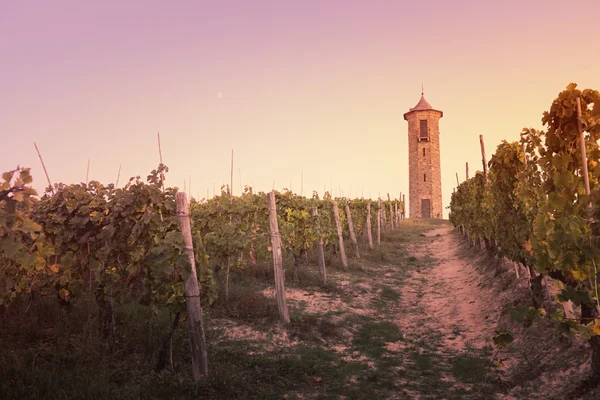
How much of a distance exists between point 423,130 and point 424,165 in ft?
12.6

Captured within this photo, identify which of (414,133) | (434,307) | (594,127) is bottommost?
(434,307)

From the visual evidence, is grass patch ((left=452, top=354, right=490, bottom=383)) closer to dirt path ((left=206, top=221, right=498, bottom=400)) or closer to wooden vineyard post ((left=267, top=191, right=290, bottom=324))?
dirt path ((left=206, top=221, right=498, bottom=400))

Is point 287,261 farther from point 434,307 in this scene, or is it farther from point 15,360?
point 15,360

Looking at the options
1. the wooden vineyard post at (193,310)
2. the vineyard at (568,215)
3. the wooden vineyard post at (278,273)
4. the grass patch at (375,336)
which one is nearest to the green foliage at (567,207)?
the vineyard at (568,215)

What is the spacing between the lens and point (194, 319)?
224 inches

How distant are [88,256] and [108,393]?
236 centimetres

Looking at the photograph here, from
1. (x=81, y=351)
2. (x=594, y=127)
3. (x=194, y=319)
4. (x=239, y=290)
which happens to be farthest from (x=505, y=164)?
(x=81, y=351)

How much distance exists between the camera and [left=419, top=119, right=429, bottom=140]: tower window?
46344mm

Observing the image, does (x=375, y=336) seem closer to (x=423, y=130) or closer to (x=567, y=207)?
(x=567, y=207)

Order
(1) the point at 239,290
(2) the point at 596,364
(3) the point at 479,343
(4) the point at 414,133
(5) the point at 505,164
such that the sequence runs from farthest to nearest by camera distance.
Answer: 1. (4) the point at 414,133
2. (1) the point at 239,290
3. (5) the point at 505,164
4. (3) the point at 479,343
5. (2) the point at 596,364

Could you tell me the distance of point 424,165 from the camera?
46000 mm

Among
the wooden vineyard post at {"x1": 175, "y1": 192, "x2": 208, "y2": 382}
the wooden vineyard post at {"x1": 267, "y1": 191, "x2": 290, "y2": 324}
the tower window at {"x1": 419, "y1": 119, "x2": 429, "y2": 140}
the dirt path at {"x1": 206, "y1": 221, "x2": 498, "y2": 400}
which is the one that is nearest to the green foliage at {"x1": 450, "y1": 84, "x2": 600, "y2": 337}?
the dirt path at {"x1": 206, "y1": 221, "x2": 498, "y2": 400}

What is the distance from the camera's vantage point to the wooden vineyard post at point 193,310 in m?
5.65

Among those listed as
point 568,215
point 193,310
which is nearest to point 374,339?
point 193,310
